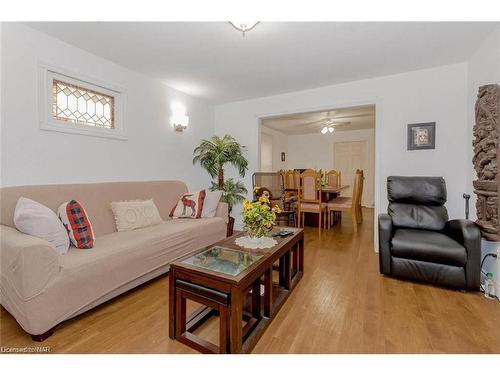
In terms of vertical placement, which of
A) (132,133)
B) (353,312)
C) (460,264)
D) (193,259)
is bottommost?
(353,312)

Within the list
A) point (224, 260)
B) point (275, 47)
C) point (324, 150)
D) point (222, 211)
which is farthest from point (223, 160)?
point (324, 150)

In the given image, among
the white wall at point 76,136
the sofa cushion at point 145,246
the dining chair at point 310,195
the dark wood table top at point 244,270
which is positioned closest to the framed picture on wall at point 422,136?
the dining chair at point 310,195

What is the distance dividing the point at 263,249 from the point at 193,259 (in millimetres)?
509

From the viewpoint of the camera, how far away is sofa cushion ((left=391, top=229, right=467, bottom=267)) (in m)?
2.05

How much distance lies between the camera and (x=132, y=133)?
9.96ft

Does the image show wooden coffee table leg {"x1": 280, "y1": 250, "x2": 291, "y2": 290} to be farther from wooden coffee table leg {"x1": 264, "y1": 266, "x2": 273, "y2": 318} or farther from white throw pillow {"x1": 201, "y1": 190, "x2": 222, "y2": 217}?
white throw pillow {"x1": 201, "y1": 190, "x2": 222, "y2": 217}

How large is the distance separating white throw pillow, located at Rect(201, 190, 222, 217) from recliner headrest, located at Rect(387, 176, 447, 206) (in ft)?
7.03

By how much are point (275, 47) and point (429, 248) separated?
94.2 inches

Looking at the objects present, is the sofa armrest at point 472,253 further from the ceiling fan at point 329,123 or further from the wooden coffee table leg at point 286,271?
the ceiling fan at point 329,123

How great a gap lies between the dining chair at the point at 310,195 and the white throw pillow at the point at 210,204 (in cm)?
166

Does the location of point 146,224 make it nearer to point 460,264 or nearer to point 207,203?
point 207,203

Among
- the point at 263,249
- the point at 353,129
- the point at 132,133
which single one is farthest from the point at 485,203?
the point at 353,129

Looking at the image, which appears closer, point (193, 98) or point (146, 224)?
point (146, 224)

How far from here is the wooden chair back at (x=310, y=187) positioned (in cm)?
402
